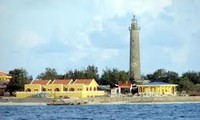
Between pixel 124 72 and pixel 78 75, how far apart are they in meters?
9.67

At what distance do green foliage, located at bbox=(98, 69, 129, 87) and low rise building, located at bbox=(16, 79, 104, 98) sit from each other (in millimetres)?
11161

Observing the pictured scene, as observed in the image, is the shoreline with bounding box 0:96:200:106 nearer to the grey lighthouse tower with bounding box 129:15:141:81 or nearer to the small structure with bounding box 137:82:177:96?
the small structure with bounding box 137:82:177:96

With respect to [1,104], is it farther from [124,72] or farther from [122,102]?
[124,72]

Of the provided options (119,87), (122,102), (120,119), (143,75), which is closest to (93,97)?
(122,102)

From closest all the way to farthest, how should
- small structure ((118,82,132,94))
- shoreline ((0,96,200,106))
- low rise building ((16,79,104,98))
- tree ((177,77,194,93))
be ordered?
shoreline ((0,96,200,106))
low rise building ((16,79,104,98))
small structure ((118,82,132,94))
tree ((177,77,194,93))

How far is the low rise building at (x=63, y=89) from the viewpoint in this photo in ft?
315

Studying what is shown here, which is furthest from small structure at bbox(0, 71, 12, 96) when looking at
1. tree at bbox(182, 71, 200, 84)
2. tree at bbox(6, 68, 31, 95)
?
tree at bbox(182, 71, 200, 84)

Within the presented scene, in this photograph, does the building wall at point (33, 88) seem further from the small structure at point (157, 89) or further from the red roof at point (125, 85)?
the small structure at point (157, 89)

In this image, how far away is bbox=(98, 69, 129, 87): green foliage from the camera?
11106 cm

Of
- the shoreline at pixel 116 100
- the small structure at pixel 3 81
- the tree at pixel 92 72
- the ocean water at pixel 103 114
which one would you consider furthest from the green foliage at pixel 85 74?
the ocean water at pixel 103 114

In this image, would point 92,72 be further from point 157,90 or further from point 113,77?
point 157,90

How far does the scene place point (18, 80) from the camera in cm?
A: 10394

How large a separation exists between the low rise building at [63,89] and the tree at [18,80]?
11.5 feet

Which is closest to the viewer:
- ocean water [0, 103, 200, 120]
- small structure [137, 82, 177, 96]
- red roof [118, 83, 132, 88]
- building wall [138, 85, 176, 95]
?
ocean water [0, 103, 200, 120]
